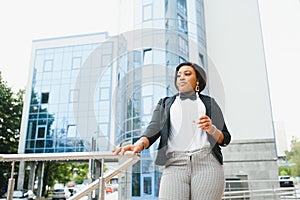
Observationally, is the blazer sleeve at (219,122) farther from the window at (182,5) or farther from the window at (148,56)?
the window at (182,5)

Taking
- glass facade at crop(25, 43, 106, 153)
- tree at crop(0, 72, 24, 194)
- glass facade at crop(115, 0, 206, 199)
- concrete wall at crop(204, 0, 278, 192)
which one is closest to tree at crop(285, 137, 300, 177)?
concrete wall at crop(204, 0, 278, 192)

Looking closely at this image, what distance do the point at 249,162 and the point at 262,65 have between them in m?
0.82

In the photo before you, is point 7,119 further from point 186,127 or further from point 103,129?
point 186,127

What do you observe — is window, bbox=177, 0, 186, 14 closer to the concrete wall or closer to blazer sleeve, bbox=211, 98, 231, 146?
the concrete wall

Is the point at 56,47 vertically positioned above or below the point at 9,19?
above

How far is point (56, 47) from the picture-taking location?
19.7 ft

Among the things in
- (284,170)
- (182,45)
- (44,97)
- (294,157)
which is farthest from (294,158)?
(44,97)

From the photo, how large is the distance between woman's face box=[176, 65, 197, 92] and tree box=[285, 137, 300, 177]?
1628 millimetres

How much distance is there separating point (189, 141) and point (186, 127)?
3cm

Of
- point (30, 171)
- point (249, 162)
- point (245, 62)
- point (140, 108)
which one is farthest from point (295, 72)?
point (30, 171)

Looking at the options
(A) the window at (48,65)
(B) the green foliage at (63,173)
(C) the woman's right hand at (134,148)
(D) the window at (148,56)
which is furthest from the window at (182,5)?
(B) the green foliage at (63,173)

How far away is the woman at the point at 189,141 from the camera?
49 centimetres

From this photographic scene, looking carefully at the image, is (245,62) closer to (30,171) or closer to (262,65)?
(262,65)

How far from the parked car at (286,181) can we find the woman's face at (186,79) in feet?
5.71
